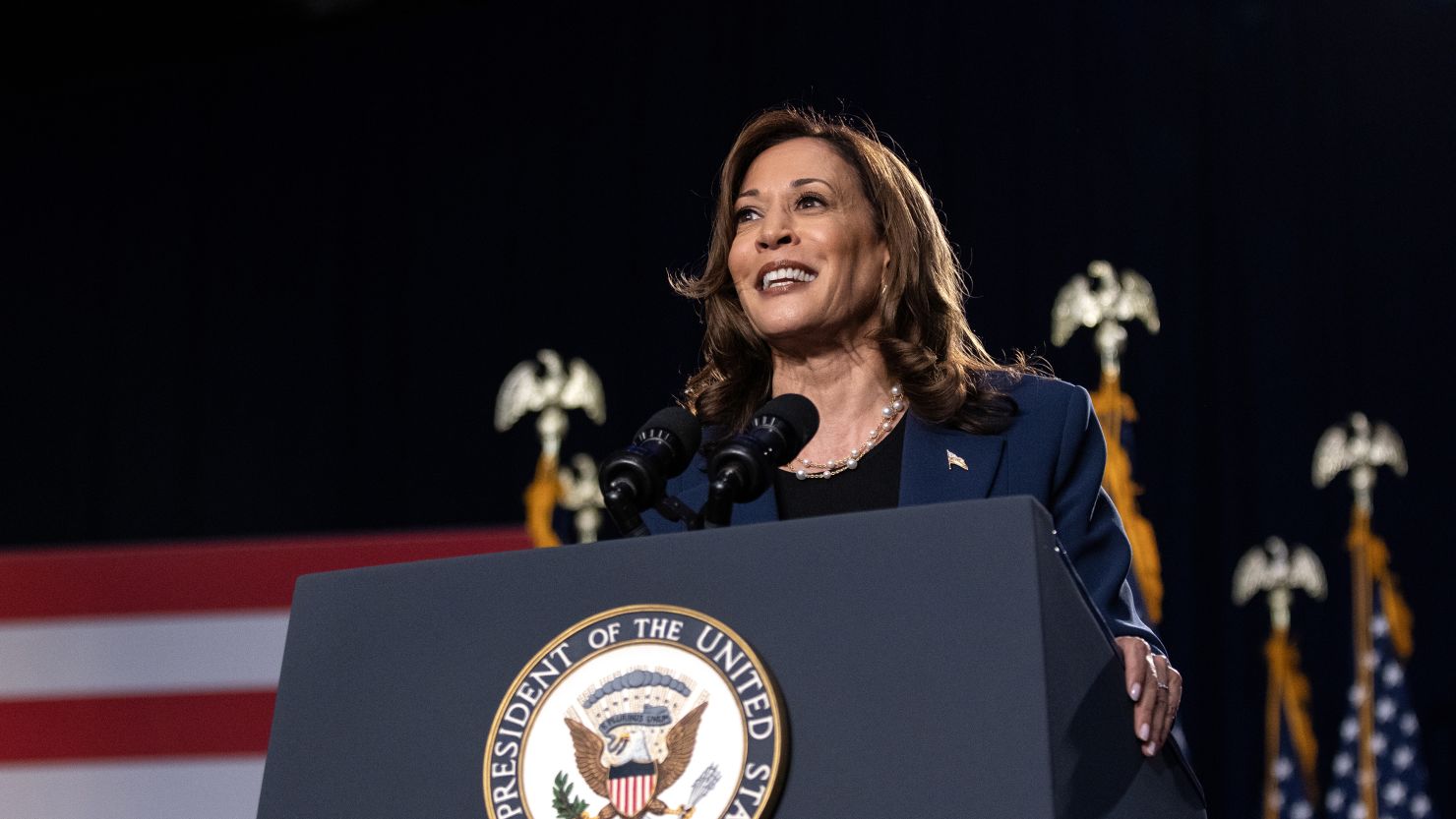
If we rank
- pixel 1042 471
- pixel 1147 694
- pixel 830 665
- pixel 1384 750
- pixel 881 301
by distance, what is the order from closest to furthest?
pixel 830 665, pixel 1147 694, pixel 1042 471, pixel 881 301, pixel 1384 750

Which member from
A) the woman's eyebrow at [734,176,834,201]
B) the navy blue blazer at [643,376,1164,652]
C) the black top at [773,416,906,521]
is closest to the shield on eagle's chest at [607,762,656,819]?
the navy blue blazer at [643,376,1164,652]

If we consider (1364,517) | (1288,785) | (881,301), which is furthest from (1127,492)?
(881,301)

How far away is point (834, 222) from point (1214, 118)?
6.95ft

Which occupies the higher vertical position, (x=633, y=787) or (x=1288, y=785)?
(x=1288, y=785)

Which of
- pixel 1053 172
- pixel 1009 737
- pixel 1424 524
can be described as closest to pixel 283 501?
pixel 1053 172

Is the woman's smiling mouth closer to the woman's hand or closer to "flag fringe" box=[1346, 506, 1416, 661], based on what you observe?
the woman's hand

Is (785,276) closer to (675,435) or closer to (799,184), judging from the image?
(799,184)

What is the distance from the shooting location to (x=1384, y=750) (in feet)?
10.8

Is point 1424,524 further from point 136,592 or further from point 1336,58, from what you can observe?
point 136,592

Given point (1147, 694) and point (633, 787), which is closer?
point (633, 787)

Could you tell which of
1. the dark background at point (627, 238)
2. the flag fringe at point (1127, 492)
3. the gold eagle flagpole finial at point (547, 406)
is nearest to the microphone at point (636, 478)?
the flag fringe at point (1127, 492)

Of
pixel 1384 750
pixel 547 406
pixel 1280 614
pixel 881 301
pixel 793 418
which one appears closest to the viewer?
pixel 793 418

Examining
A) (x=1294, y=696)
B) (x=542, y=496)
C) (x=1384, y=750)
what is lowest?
(x=1384, y=750)

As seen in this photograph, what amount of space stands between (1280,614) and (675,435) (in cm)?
252
